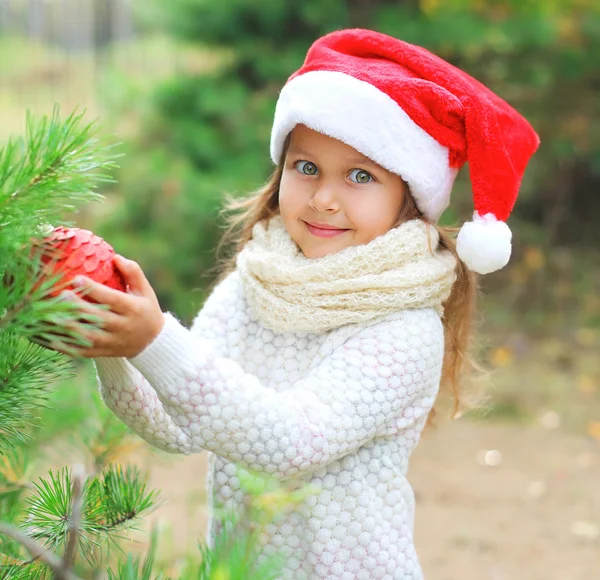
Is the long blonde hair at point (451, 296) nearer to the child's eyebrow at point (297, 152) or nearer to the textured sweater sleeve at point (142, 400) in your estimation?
the child's eyebrow at point (297, 152)

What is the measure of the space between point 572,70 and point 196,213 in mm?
2614

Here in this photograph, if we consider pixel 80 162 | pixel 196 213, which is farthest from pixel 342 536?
pixel 196 213

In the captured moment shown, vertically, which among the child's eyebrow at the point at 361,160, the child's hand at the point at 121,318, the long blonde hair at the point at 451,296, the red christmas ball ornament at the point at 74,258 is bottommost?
the long blonde hair at the point at 451,296

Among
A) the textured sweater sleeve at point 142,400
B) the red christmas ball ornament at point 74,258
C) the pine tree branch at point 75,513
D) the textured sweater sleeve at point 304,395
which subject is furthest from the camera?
the textured sweater sleeve at point 142,400

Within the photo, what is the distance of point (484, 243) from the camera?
1402 millimetres

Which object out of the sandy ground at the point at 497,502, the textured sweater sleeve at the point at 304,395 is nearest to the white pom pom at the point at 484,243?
the textured sweater sleeve at the point at 304,395

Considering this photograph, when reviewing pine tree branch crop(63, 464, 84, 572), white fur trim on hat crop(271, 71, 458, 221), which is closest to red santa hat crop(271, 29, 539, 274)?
white fur trim on hat crop(271, 71, 458, 221)

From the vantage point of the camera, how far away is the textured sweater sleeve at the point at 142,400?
1174 mm

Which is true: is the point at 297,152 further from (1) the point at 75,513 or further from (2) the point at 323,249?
(1) the point at 75,513

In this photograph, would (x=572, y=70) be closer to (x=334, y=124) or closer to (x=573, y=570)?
(x=573, y=570)

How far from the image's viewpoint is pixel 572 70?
5441mm

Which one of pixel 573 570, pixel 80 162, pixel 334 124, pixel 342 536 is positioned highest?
pixel 80 162

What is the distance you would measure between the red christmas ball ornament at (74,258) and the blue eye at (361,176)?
58 centimetres

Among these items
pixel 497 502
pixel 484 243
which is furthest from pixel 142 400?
pixel 497 502
